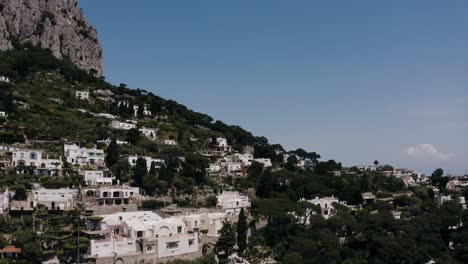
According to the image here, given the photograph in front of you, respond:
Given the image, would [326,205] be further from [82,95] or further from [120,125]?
[82,95]

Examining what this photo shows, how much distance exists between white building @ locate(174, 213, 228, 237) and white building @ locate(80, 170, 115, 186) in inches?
351

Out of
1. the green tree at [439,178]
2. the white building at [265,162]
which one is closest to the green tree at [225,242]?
the white building at [265,162]

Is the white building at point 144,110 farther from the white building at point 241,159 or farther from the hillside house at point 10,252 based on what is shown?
the hillside house at point 10,252

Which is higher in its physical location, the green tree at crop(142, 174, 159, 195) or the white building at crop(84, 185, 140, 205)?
the green tree at crop(142, 174, 159, 195)

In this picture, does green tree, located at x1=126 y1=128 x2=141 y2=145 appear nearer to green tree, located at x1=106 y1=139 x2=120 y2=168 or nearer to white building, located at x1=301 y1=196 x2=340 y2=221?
green tree, located at x1=106 y1=139 x2=120 y2=168

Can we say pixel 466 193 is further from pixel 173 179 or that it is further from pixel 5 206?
pixel 5 206

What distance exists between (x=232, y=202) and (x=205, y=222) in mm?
6935

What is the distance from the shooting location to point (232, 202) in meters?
46.3

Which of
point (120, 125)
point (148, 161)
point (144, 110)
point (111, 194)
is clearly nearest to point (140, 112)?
point (144, 110)

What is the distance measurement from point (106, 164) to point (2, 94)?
60.4 feet

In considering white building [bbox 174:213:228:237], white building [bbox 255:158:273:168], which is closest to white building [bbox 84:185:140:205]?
white building [bbox 174:213:228:237]

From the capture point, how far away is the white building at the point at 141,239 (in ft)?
103

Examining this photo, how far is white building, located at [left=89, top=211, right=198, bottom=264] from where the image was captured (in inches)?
1232

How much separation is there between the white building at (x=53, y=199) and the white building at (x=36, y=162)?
24.0ft
